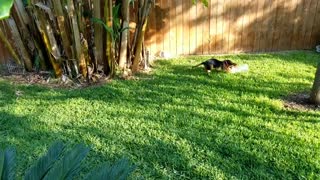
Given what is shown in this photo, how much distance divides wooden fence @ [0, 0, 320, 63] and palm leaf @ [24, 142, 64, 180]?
4.05 meters

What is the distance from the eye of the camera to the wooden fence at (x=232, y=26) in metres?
5.14

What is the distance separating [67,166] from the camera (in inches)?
45.1

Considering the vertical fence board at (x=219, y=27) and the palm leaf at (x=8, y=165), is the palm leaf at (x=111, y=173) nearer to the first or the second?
the palm leaf at (x=8, y=165)

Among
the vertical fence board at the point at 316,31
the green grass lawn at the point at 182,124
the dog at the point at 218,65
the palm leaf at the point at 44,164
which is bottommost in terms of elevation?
the green grass lawn at the point at 182,124

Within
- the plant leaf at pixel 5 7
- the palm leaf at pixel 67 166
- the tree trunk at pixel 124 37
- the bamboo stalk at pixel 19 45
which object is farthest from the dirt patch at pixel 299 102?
the bamboo stalk at pixel 19 45

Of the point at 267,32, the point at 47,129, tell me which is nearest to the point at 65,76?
the point at 47,129

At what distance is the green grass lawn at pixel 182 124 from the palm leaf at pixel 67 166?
1.19 meters

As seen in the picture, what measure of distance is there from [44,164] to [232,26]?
15.0 feet

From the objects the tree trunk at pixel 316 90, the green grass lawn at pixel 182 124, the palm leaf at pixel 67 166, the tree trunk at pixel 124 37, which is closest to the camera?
the palm leaf at pixel 67 166

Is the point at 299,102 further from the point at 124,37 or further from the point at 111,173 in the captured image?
the point at 111,173

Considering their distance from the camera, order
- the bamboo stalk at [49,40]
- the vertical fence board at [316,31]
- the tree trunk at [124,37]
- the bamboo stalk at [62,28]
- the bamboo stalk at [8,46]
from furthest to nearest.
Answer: the vertical fence board at [316,31], the bamboo stalk at [8,46], the tree trunk at [124,37], the bamboo stalk at [49,40], the bamboo stalk at [62,28]

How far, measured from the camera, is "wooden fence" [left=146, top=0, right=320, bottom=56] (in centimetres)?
514

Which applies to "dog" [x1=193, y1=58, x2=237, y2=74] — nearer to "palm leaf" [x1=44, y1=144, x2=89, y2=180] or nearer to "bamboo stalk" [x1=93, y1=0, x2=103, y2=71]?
"bamboo stalk" [x1=93, y1=0, x2=103, y2=71]

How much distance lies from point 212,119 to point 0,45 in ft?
11.6
